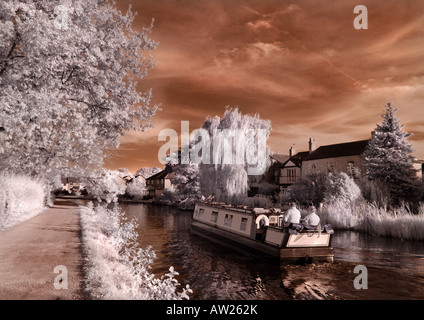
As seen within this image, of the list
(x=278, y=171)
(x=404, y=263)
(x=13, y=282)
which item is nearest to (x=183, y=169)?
(x=278, y=171)

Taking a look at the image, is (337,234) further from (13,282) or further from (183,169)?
(183,169)

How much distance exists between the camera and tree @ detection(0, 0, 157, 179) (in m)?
9.62

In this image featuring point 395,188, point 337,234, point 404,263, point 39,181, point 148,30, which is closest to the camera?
point 404,263

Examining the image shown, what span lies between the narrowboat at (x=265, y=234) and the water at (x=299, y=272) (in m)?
0.48

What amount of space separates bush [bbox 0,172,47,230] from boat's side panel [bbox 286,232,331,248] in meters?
13.4

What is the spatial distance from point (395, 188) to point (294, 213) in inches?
782

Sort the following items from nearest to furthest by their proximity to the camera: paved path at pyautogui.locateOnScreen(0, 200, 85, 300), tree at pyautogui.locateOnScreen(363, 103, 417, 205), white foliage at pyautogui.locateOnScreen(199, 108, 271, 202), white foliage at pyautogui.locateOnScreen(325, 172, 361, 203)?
1. paved path at pyautogui.locateOnScreen(0, 200, 85, 300)
2. white foliage at pyautogui.locateOnScreen(325, 172, 361, 203)
3. tree at pyautogui.locateOnScreen(363, 103, 417, 205)
4. white foliage at pyautogui.locateOnScreen(199, 108, 271, 202)

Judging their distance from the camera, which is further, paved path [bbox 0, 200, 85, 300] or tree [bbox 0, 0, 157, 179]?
tree [bbox 0, 0, 157, 179]

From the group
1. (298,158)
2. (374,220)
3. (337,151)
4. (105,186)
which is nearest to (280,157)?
(298,158)

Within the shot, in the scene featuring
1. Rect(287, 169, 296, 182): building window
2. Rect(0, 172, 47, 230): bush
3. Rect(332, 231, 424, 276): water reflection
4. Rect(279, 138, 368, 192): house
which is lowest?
Rect(332, 231, 424, 276): water reflection

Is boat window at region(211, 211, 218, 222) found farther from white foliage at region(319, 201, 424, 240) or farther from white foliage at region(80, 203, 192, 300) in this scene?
white foliage at region(80, 203, 192, 300)

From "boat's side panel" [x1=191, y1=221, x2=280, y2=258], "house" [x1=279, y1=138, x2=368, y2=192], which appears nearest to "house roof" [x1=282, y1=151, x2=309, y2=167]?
"house" [x1=279, y1=138, x2=368, y2=192]

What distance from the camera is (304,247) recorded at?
47.4 feet

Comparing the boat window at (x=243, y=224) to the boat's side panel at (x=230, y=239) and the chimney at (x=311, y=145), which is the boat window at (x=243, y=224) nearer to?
the boat's side panel at (x=230, y=239)
